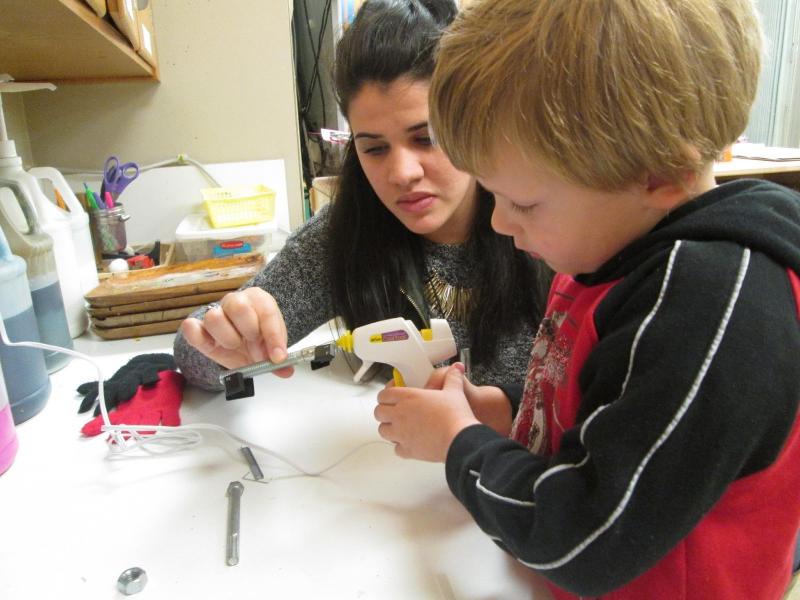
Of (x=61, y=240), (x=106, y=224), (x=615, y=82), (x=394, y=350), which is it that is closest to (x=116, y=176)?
(x=106, y=224)

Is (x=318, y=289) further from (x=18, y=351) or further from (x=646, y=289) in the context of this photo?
(x=646, y=289)

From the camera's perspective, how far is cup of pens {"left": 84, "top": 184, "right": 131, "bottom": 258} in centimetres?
123

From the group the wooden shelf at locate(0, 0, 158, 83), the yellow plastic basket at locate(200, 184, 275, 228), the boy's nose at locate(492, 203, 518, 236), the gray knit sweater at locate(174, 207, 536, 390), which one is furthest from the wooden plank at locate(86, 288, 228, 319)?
the boy's nose at locate(492, 203, 518, 236)

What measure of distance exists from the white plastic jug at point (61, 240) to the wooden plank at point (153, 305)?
0.03 m

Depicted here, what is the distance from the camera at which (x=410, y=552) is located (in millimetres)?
468

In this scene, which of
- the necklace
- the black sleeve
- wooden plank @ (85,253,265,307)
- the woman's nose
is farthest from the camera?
wooden plank @ (85,253,265,307)

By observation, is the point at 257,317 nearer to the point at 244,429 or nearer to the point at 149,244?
the point at 244,429

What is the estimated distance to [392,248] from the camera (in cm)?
85

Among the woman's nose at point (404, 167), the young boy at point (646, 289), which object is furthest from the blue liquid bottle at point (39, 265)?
the young boy at point (646, 289)

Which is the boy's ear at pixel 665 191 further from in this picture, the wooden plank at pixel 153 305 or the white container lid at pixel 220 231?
the white container lid at pixel 220 231

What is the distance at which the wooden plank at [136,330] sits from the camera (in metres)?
0.96

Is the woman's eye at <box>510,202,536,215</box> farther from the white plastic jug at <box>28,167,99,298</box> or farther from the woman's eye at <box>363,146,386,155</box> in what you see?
the white plastic jug at <box>28,167,99,298</box>

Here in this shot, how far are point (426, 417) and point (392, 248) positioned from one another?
391 mm

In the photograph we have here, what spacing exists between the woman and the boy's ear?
370 mm
